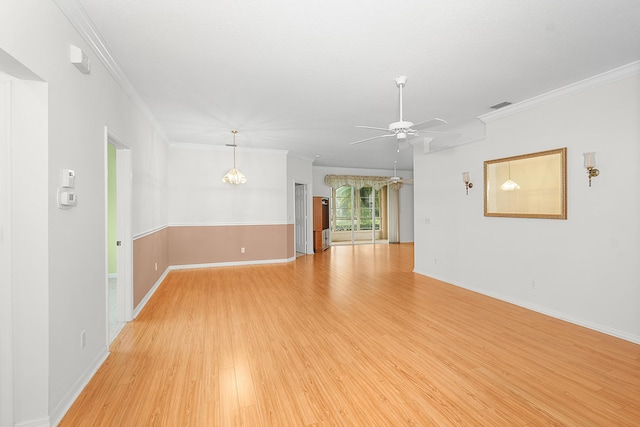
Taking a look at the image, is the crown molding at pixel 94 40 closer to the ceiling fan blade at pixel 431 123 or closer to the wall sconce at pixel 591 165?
the ceiling fan blade at pixel 431 123

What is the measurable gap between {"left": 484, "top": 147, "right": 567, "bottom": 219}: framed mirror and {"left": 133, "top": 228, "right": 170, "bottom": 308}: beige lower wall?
492 cm

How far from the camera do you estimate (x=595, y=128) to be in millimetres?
3340

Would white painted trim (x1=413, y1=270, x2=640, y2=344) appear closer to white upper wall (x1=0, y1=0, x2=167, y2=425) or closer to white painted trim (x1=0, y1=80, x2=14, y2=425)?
white upper wall (x1=0, y1=0, x2=167, y2=425)

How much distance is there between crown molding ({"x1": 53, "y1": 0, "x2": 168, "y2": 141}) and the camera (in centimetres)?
205

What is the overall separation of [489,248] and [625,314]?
1.66m

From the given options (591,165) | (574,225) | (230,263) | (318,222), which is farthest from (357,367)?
(318,222)

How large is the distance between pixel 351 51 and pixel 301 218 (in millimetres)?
6305

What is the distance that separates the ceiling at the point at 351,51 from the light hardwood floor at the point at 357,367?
2.71 meters

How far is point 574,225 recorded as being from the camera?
139 inches

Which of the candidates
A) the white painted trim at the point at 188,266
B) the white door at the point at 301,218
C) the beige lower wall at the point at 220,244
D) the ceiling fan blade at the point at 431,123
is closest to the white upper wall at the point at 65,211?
the white painted trim at the point at 188,266

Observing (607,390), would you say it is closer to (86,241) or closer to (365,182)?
(86,241)

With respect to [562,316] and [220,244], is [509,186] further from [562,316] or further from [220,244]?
[220,244]

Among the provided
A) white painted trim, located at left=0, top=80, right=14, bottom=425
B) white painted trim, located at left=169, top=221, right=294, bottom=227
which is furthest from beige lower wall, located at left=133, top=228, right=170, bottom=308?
white painted trim, located at left=0, top=80, right=14, bottom=425

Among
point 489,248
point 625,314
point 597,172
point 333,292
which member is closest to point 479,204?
point 489,248
